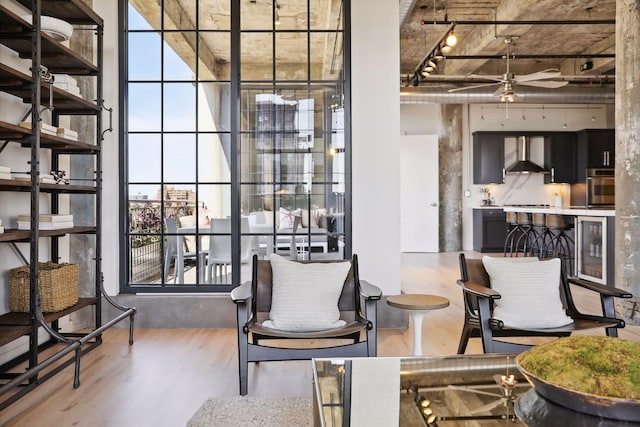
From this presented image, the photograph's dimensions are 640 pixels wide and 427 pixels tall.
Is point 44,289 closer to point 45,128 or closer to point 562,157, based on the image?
point 45,128

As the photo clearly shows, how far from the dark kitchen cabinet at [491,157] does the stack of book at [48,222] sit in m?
9.20

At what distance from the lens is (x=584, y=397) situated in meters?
1.33

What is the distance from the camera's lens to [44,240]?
12.8ft

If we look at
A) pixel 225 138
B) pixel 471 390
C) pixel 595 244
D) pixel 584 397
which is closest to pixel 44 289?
pixel 225 138

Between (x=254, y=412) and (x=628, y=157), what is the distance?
416cm

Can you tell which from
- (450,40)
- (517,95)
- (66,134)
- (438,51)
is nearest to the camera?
(66,134)

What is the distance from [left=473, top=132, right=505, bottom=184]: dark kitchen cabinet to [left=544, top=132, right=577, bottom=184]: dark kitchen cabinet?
43.4 inches

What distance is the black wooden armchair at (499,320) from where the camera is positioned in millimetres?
2760

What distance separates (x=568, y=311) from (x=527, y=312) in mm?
415

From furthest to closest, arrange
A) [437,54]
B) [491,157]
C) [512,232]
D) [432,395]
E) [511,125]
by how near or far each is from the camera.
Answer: [511,125], [491,157], [512,232], [437,54], [432,395]

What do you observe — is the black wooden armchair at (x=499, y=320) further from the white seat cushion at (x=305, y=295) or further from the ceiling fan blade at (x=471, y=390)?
the ceiling fan blade at (x=471, y=390)

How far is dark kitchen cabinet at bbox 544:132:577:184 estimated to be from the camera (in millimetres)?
11055

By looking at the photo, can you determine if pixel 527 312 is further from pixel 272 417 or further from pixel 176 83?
pixel 176 83

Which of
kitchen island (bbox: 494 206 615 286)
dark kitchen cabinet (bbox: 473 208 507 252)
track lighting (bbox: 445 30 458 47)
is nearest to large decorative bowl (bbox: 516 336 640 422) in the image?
kitchen island (bbox: 494 206 615 286)
